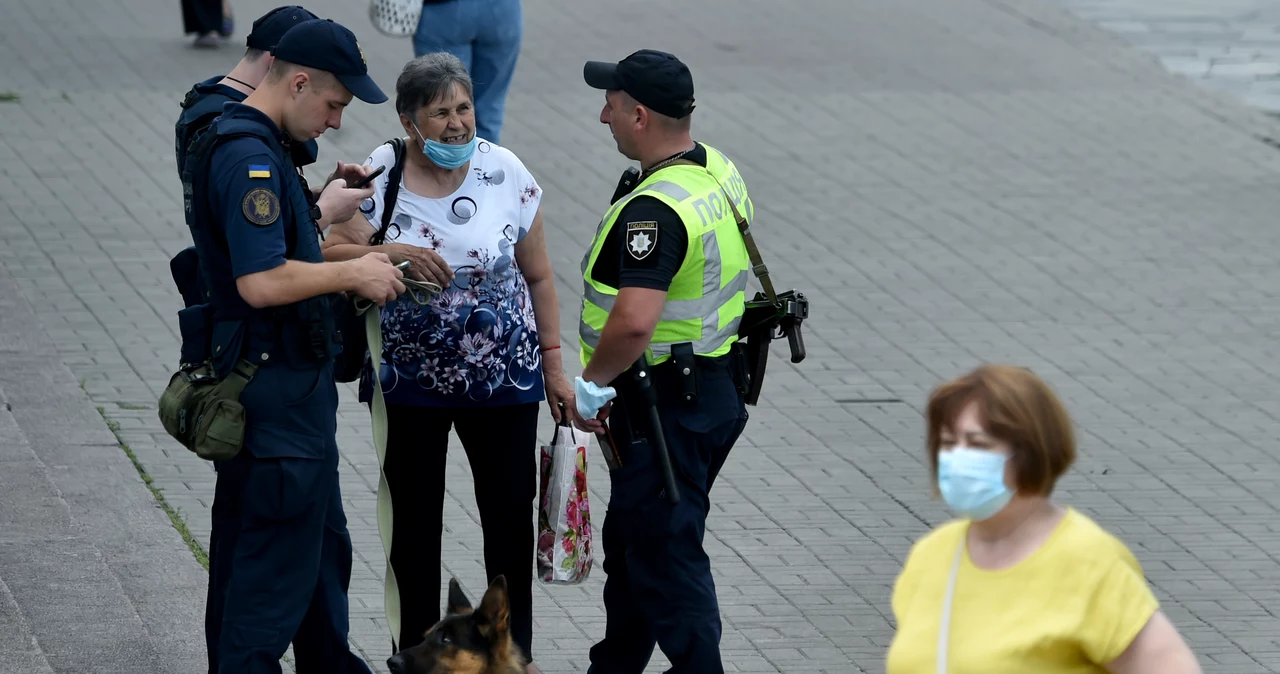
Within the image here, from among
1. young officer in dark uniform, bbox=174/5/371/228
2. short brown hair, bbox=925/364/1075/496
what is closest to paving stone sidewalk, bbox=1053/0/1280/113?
young officer in dark uniform, bbox=174/5/371/228

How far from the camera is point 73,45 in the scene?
42.3 ft

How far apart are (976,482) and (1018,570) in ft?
0.56

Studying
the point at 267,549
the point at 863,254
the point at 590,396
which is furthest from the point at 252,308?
the point at 863,254

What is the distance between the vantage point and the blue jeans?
949cm

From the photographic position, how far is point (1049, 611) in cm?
293

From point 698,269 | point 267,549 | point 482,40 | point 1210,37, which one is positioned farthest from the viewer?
point 1210,37

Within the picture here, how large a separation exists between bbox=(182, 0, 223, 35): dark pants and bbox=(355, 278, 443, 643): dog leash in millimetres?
8531

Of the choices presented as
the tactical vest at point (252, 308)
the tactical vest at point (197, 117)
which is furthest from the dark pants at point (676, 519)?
the tactical vest at point (197, 117)

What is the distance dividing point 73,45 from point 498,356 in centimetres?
908

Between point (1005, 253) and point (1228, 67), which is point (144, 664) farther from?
point (1228, 67)

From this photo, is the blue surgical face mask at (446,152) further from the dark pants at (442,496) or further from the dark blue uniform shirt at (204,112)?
the dark pants at (442,496)

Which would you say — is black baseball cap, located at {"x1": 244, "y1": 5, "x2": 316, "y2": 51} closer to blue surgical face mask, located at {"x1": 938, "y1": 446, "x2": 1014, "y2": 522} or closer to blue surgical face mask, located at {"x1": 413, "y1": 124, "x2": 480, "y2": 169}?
blue surgical face mask, located at {"x1": 413, "y1": 124, "x2": 480, "y2": 169}

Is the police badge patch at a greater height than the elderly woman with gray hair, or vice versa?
the police badge patch

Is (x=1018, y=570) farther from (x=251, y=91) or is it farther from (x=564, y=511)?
(x=251, y=91)
